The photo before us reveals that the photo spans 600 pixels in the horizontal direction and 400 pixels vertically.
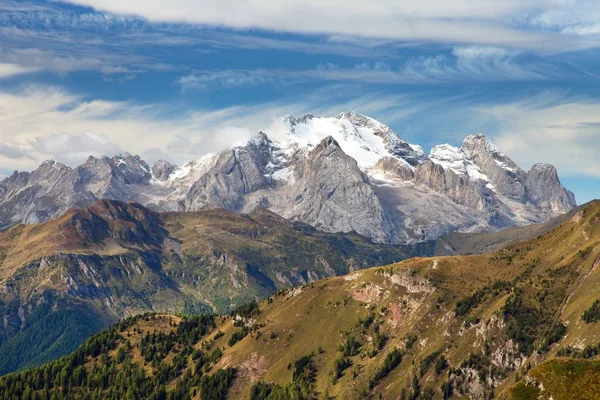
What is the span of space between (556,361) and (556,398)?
1057cm

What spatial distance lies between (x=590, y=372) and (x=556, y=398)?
10.00 meters

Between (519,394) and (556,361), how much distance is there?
36.5 ft

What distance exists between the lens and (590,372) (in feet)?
503

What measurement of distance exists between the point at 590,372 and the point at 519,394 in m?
15.7

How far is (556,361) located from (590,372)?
767cm

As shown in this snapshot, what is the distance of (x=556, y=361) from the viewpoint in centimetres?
15862

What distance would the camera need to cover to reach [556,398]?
150375 millimetres

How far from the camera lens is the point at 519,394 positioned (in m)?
157
